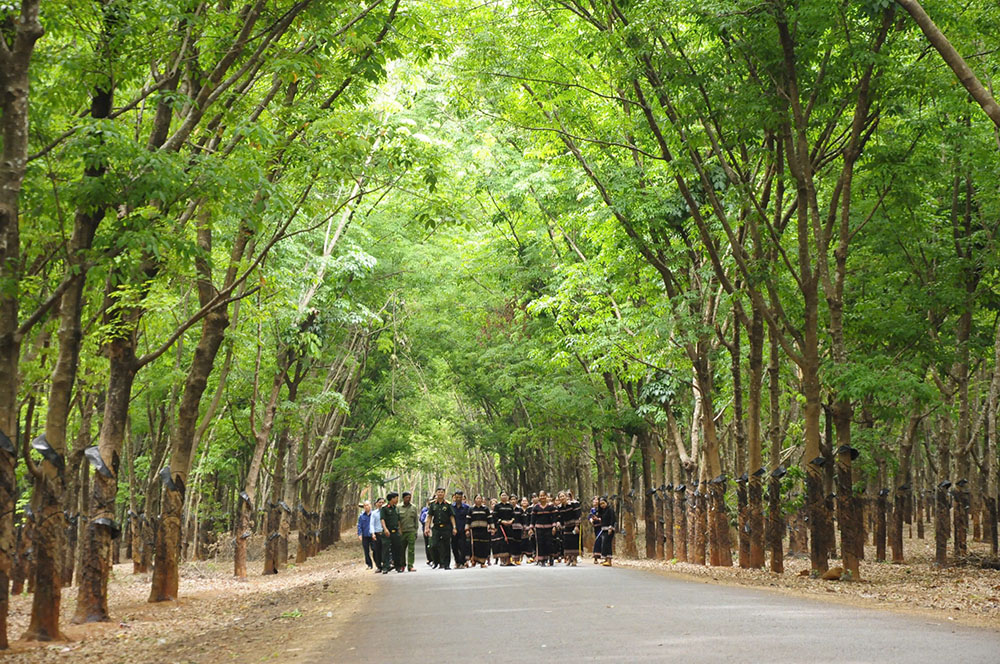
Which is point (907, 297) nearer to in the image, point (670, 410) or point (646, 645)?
point (670, 410)

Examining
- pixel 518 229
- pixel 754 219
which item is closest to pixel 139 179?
pixel 754 219

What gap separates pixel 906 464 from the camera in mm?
24984

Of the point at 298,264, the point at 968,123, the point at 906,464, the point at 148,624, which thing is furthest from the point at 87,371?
the point at 906,464

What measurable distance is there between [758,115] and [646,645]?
9336 mm

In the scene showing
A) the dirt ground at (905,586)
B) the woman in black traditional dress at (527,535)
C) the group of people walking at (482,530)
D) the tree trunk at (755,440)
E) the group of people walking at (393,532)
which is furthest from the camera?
the woman in black traditional dress at (527,535)

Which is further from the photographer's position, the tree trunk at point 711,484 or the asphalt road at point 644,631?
the tree trunk at point 711,484

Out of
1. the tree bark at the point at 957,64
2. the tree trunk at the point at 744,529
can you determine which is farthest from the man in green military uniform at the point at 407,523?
the tree bark at the point at 957,64

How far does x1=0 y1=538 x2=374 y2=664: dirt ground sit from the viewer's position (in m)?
9.38

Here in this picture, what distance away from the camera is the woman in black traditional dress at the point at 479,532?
24.6m

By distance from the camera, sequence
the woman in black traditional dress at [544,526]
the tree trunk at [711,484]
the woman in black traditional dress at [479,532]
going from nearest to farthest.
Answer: the tree trunk at [711,484] < the woman in black traditional dress at [479,532] < the woman in black traditional dress at [544,526]

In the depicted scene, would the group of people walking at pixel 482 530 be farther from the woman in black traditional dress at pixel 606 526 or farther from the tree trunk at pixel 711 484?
the tree trunk at pixel 711 484

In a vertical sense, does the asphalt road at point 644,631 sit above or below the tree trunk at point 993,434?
below

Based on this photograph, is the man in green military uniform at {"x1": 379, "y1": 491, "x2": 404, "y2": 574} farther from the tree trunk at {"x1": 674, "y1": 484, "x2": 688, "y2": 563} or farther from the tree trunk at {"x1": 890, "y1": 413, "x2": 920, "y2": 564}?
the tree trunk at {"x1": 890, "y1": 413, "x2": 920, "y2": 564}

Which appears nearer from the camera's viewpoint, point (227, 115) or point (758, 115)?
point (227, 115)
